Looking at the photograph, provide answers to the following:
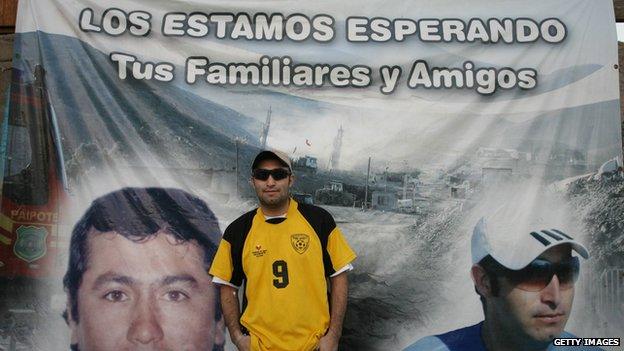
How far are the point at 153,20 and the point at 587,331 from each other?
9.94 feet

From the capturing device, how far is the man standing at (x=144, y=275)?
324cm

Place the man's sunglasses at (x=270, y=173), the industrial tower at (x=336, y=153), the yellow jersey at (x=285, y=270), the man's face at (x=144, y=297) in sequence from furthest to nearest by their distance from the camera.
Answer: the industrial tower at (x=336, y=153) < the man's face at (x=144, y=297) < the man's sunglasses at (x=270, y=173) < the yellow jersey at (x=285, y=270)

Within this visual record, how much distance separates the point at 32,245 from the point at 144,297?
0.72m

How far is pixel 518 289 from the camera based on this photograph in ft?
10.7

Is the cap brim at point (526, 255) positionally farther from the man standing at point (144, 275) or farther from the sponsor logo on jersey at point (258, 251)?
the man standing at point (144, 275)

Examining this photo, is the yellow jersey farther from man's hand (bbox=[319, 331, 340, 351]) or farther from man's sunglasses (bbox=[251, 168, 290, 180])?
man's sunglasses (bbox=[251, 168, 290, 180])

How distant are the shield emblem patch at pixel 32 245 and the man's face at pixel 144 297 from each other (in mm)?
273

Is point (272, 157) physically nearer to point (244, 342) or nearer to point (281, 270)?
point (281, 270)

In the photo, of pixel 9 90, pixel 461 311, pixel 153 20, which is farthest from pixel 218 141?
pixel 461 311

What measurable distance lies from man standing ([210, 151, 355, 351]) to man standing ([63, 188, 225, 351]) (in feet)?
2.07

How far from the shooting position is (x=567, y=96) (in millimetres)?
3367

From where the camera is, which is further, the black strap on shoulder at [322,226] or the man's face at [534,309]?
the man's face at [534,309]

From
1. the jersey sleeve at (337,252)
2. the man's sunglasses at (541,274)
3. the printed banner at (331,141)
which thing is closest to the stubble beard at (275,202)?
the jersey sleeve at (337,252)

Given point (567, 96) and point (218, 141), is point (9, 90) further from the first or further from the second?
point (567, 96)
